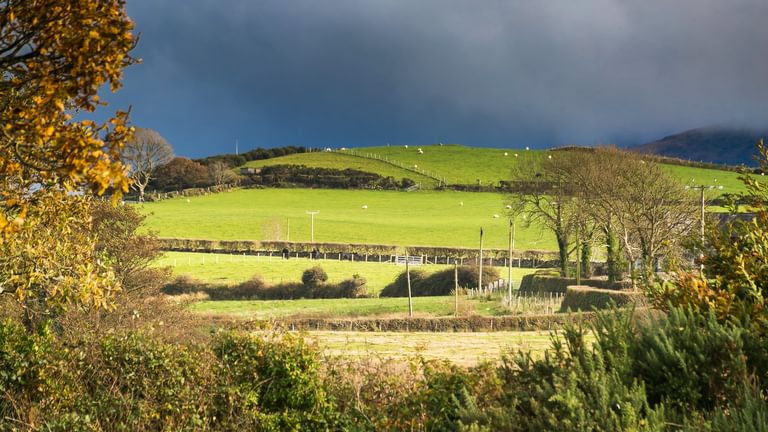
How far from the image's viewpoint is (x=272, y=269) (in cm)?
7031

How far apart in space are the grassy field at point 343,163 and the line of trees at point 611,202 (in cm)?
7148

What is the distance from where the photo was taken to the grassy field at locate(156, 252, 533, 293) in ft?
214

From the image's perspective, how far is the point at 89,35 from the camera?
364 inches

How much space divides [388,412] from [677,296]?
457 cm

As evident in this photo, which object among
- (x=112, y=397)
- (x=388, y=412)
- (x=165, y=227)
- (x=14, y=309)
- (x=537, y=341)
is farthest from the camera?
(x=165, y=227)

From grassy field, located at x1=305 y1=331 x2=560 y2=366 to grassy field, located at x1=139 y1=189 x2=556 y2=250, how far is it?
1741 inches

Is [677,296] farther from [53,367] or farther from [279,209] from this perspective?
[279,209]

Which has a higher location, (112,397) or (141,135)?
(141,135)

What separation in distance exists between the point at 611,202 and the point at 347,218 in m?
59.2

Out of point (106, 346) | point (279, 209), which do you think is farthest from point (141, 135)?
point (106, 346)

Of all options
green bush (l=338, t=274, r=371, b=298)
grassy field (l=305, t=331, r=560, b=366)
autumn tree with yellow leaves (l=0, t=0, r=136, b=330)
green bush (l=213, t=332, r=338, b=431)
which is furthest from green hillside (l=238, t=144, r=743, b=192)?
autumn tree with yellow leaves (l=0, t=0, r=136, b=330)

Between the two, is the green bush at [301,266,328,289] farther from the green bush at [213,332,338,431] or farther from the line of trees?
the green bush at [213,332,338,431]

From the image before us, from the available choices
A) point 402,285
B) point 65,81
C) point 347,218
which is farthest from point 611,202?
point 347,218

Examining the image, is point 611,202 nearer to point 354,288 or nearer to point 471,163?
point 354,288
